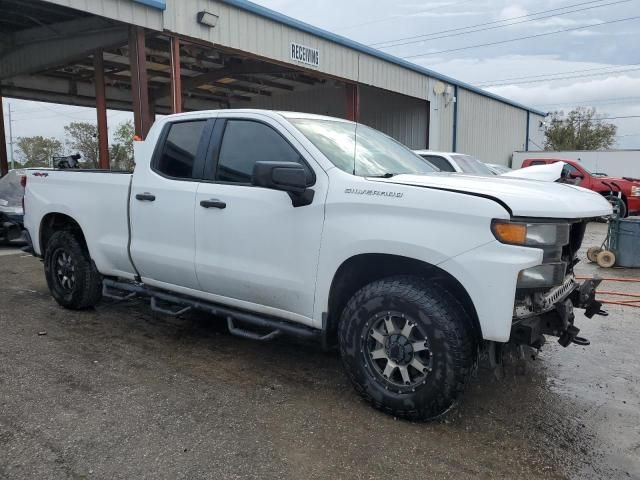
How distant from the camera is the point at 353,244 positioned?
3215 millimetres

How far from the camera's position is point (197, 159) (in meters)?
4.22

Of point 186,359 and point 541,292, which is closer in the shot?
point 541,292

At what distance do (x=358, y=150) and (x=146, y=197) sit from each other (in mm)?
1835

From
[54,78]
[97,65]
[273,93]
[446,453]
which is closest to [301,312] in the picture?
[446,453]

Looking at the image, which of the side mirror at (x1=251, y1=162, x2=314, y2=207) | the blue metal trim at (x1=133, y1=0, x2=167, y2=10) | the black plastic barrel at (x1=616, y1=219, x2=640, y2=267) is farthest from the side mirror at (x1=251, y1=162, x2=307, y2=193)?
the blue metal trim at (x1=133, y1=0, x2=167, y2=10)

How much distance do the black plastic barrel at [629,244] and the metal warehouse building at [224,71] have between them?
890 centimetres

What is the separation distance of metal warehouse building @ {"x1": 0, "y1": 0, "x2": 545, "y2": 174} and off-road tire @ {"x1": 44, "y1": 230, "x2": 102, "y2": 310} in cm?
553

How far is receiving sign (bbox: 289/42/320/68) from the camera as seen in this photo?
13.9 metres

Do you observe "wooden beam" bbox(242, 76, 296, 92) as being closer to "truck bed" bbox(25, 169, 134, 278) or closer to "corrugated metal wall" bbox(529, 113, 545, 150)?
"corrugated metal wall" bbox(529, 113, 545, 150)

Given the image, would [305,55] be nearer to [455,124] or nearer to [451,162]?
[451,162]

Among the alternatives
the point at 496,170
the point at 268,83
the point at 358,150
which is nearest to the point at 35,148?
the point at 268,83

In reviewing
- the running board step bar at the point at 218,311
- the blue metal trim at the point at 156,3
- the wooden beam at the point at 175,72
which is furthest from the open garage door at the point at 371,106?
the running board step bar at the point at 218,311

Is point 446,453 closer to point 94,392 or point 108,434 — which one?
point 108,434

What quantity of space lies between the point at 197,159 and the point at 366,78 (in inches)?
532
